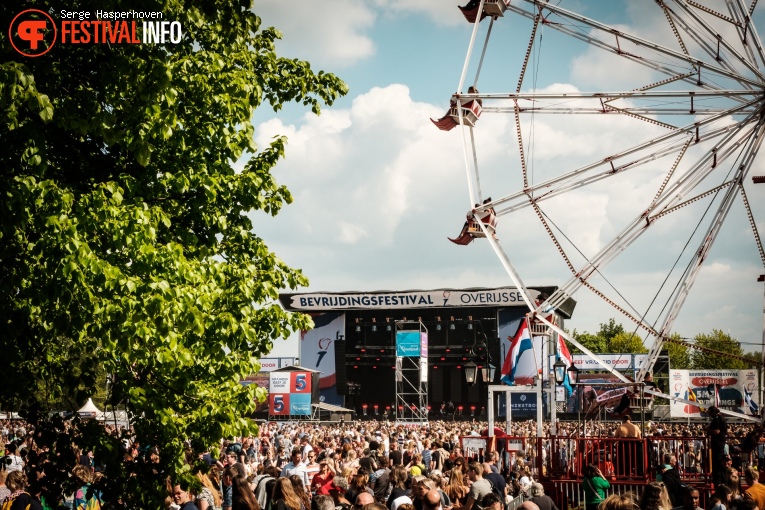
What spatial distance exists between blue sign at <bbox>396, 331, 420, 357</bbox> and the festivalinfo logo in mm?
52522

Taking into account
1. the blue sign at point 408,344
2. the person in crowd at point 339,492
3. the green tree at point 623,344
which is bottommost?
the person in crowd at point 339,492

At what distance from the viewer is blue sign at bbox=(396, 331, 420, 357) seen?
6097cm

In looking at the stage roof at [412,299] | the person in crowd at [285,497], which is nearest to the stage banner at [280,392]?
the stage roof at [412,299]

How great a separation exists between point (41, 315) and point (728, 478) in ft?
30.8

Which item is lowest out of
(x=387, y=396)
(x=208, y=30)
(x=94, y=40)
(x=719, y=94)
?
(x=387, y=396)

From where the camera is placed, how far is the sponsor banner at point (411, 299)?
6988 cm

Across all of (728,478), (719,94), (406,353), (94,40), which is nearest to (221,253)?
(94,40)

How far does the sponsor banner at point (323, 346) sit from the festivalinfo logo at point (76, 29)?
65525mm

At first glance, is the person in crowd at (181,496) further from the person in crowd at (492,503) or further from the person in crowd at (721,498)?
the person in crowd at (721,498)

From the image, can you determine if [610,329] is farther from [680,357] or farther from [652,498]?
[652,498]

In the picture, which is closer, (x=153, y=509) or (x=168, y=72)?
(x=168, y=72)

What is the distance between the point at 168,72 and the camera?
815 centimetres

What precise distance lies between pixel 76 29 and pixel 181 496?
6.95 m

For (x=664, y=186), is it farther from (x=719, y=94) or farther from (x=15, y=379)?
(x=15, y=379)
